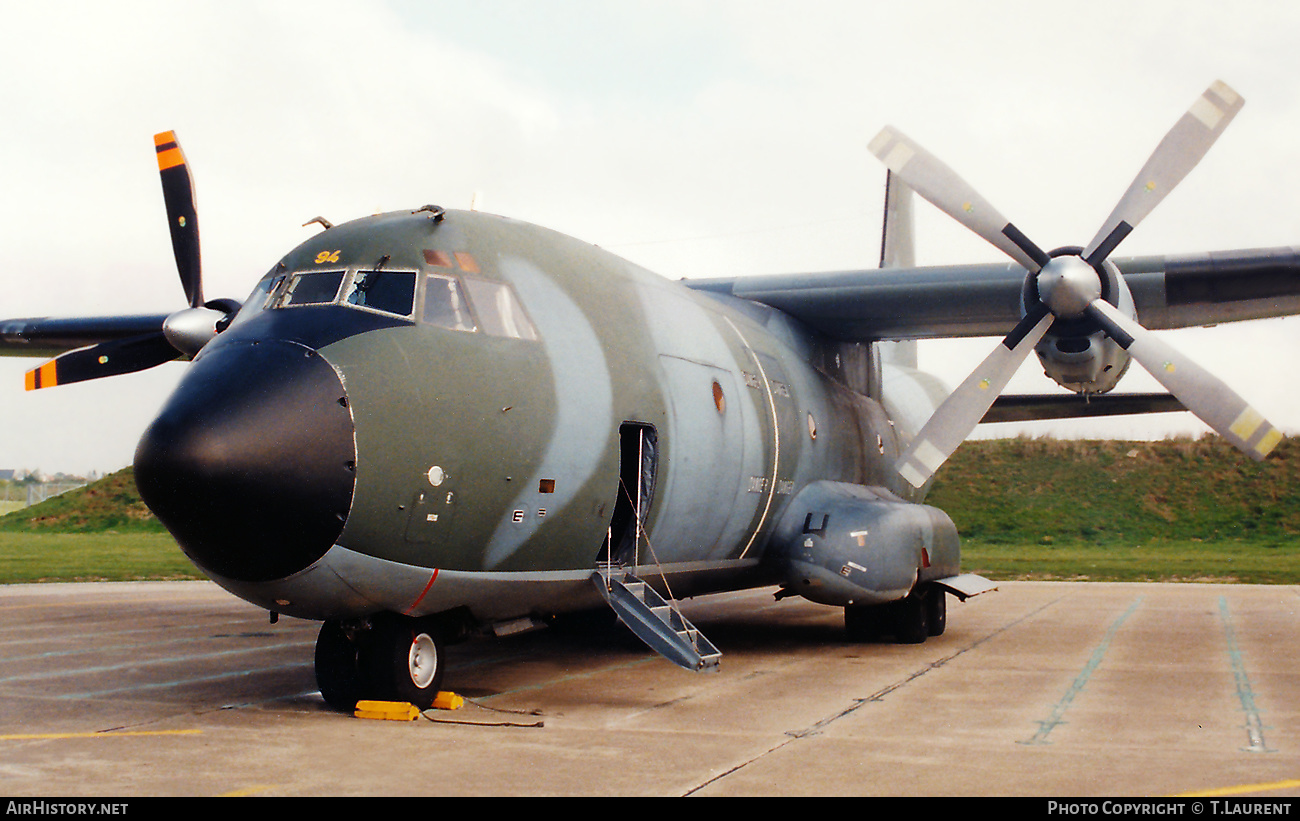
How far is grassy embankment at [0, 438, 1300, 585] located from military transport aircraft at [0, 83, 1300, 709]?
18136 millimetres

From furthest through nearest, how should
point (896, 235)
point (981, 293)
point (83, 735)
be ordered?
point (896, 235) < point (981, 293) < point (83, 735)

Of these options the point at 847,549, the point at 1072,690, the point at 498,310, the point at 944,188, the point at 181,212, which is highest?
the point at 944,188

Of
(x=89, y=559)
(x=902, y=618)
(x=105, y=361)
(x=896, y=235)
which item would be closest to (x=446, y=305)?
(x=902, y=618)

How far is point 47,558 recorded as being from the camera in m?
30.6

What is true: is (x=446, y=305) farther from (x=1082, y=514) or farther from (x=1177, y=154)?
(x=1082, y=514)

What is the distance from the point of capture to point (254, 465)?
7.14 metres

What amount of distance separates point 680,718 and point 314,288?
423 centimetres

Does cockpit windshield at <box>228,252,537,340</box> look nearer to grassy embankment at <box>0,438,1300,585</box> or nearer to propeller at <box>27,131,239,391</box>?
propeller at <box>27,131,239,391</box>

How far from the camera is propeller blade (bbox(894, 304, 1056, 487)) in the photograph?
12453 millimetres

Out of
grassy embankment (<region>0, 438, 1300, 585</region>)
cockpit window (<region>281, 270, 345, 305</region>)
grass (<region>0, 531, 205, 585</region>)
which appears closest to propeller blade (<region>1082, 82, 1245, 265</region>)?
cockpit window (<region>281, 270, 345, 305</region>)

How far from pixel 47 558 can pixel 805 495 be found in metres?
25.2

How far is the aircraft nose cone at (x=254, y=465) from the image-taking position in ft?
23.4
